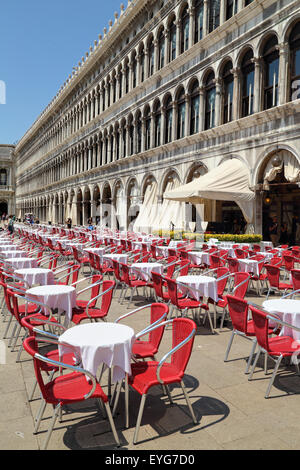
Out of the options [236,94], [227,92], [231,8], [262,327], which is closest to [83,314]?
[262,327]

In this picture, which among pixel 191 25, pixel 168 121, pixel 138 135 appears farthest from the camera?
pixel 138 135

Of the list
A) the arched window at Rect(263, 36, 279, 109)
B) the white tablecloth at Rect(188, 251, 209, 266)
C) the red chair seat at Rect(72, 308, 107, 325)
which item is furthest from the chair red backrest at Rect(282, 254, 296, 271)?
the arched window at Rect(263, 36, 279, 109)

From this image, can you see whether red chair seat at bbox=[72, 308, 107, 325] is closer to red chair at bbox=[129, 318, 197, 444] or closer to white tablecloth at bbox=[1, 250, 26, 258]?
red chair at bbox=[129, 318, 197, 444]

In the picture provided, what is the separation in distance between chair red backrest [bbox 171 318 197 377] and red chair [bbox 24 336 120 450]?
83cm

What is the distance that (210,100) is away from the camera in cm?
2314

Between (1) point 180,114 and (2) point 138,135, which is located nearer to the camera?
(1) point 180,114

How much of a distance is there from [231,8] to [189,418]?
896 inches

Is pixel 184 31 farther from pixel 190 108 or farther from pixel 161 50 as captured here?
pixel 190 108

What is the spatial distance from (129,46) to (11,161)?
8030 centimetres

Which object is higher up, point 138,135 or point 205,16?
point 205,16

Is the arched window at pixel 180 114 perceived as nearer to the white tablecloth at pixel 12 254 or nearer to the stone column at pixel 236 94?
the stone column at pixel 236 94

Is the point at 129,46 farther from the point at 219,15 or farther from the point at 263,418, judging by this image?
the point at 263,418

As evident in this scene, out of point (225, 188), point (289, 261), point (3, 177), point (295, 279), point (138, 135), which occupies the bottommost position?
point (295, 279)
